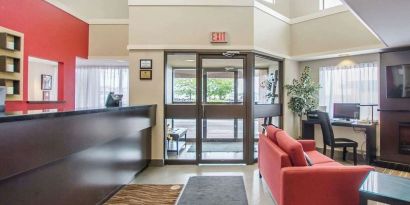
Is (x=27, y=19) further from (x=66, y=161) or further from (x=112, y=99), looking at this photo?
(x=66, y=161)

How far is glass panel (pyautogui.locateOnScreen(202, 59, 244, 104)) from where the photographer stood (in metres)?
5.07

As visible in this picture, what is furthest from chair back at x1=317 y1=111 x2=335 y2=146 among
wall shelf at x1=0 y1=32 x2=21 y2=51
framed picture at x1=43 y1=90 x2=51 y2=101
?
framed picture at x1=43 y1=90 x2=51 y2=101

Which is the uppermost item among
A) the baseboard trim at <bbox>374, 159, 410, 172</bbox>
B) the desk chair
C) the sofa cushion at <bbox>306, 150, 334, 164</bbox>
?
the desk chair

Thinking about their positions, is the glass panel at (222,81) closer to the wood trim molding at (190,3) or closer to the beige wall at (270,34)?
the beige wall at (270,34)

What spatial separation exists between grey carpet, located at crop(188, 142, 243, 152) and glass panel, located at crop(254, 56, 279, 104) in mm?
1001

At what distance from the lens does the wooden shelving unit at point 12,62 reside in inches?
159

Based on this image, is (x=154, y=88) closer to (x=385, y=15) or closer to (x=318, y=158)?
(x=318, y=158)

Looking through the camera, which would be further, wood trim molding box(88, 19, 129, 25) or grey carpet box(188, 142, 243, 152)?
wood trim molding box(88, 19, 129, 25)

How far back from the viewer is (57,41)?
544cm

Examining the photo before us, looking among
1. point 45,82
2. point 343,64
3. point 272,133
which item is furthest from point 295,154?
point 45,82

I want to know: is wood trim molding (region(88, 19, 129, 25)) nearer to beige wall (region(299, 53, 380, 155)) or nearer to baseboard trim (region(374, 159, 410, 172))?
beige wall (region(299, 53, 380, 155))

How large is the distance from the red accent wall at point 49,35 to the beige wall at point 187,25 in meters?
1.76

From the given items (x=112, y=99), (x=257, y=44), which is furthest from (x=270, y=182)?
(x=257, y=44)

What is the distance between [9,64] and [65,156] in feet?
10.4
